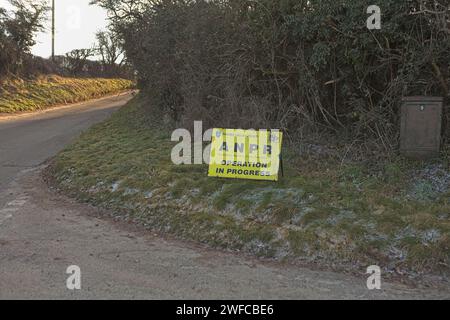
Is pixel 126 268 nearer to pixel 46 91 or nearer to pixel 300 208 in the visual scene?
pixel 300 208

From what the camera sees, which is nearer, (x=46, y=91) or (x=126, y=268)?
(x=126, y=268)

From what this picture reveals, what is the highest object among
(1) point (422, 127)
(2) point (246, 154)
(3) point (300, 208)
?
(1) point (422, 127)

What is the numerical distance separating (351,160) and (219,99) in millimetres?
4401

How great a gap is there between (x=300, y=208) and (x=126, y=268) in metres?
2.63

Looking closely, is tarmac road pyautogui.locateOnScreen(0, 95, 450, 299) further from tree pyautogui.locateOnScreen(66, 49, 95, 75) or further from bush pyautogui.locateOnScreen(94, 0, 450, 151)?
tree pyautogui.locateOnScreen(66, 49, 95, 75)

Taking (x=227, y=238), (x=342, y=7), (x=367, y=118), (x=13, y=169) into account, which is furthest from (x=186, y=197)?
(x=13, y=169)

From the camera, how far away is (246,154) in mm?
8109

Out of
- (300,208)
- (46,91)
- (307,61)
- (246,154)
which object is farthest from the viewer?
(46,91)

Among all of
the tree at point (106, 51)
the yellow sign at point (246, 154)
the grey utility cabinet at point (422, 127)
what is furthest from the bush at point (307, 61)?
the tree at point (106, 51)

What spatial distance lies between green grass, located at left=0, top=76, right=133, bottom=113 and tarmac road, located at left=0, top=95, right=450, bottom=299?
57.6ft

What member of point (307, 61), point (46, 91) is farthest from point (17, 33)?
point (307, 61)

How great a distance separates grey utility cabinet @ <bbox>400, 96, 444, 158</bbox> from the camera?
318 inches

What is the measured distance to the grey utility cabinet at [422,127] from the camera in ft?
26.5

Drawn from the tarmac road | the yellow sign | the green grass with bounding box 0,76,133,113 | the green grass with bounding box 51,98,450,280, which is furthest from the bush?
the green grass with bounding box 0,76,133,113
